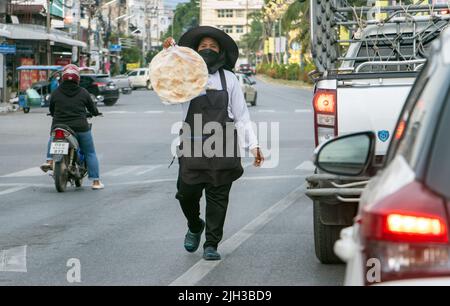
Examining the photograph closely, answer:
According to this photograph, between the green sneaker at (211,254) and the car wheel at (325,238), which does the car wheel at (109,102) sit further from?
the car wheel at (325,238)

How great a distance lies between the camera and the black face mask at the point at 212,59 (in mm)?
8891

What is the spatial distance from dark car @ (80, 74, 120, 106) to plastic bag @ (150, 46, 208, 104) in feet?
131

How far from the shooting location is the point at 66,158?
15.4 m

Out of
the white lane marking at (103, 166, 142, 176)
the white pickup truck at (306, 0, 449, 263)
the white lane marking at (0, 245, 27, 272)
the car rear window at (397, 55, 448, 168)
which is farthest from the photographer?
the white lane marking at (103, 166, 142, 176)

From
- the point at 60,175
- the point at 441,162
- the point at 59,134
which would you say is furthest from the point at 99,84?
the point at 441,162

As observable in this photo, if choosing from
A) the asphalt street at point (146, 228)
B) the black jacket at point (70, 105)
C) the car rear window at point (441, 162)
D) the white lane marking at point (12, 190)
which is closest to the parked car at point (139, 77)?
the asphalt street at point (146, 228)

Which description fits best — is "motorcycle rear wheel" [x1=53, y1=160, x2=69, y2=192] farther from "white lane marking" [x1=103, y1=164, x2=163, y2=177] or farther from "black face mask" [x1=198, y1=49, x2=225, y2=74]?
"black face mask" [x1=198, y1=49, x2=225, y2=74]

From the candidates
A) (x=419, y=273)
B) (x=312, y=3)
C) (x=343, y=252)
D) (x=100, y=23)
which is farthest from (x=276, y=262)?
(x=100, y=23)

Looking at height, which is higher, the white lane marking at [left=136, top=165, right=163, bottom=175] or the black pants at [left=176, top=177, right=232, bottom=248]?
the black pants at [left=176, top=177, right=232, bottom=248]

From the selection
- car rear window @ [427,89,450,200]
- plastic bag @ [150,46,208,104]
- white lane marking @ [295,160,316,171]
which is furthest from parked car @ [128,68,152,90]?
car rear window @ [427,89,450,200]

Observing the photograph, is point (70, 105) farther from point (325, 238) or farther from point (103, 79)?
point (103, 79)

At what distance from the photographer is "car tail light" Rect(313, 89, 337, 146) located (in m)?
8.23
